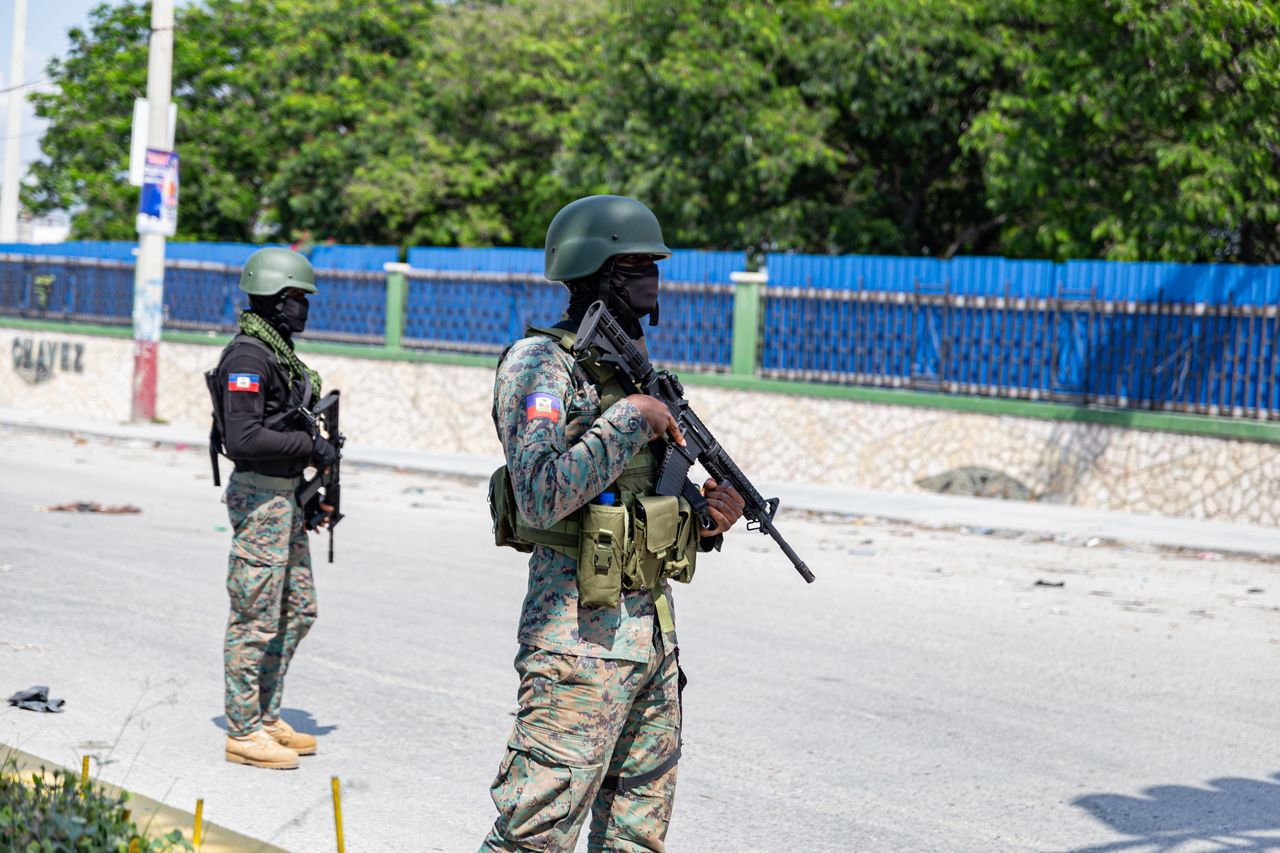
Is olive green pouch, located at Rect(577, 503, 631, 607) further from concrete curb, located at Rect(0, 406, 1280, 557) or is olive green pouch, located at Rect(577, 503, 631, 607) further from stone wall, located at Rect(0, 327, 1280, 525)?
stone wall, located at Rect(0, 327, 1280, 525)

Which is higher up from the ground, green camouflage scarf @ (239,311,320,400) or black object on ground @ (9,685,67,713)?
green camouflage scarf @ (239,311,320,400)

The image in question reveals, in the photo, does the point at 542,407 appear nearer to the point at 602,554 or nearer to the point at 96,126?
the point at 602,554

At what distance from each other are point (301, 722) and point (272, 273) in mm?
1923

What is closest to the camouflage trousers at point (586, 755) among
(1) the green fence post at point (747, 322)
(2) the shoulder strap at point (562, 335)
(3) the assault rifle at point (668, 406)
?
(3) the assault rifle at point (668, 406)

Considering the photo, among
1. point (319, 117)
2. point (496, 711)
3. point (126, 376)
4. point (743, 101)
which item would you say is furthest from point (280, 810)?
point (319, 117)

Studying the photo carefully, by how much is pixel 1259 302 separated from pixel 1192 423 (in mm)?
1283

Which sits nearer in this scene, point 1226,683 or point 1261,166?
point 1226,683

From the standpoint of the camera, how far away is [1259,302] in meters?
14.7

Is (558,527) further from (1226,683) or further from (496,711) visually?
(1226,683)

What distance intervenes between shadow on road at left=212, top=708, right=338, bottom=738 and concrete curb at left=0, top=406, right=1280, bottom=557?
8.29 meters

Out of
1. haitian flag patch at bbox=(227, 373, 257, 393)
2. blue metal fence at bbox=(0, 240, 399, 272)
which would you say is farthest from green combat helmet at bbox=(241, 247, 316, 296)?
blue metal fence at bbox=(0, 240, 399, 272)

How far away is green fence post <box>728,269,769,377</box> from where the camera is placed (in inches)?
719

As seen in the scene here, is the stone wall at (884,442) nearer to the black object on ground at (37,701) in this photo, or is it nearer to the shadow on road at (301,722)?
the shadow on road at (301,722)

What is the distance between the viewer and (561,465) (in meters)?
3.37
